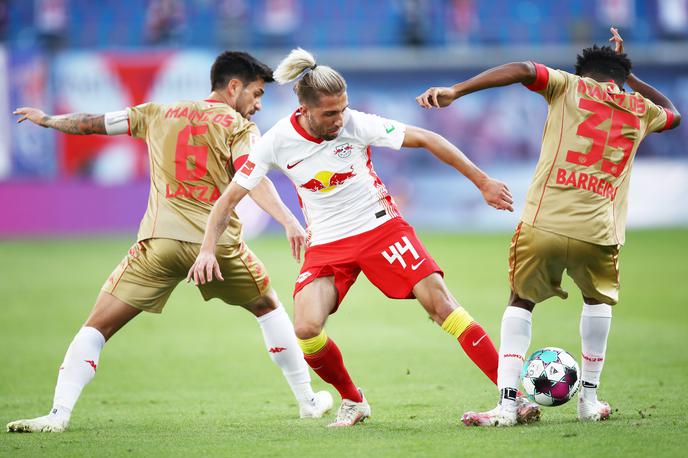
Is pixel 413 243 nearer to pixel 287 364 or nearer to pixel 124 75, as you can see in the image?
pixel 287 364

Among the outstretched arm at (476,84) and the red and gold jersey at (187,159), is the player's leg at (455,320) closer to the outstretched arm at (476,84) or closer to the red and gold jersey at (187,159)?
the outstretched arm at (476,84)

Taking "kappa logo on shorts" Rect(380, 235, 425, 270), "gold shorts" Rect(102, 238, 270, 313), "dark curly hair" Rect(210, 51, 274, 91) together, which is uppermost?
"dark curly hair" Rect(210, 51, 274, 91)

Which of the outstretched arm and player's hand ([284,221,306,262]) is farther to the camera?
player's hand ([284,221,306,262])

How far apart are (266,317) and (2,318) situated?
777 centimetres

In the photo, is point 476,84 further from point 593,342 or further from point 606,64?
point 593,342

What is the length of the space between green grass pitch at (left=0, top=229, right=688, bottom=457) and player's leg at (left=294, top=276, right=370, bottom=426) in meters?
0.25

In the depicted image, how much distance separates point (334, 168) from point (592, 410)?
94.4 inches

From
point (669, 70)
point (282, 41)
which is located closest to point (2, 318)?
point (282, 41)

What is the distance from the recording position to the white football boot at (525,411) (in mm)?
6609

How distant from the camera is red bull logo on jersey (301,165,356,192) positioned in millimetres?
6789

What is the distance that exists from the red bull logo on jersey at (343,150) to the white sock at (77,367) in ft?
6.93

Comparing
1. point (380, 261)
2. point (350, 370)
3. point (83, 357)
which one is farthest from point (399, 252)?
point (350, 370)

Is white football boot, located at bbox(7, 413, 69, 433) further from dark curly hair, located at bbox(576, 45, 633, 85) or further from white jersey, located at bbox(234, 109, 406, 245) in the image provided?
dark curly hair, located at bbox(576, 45, 633, 85)

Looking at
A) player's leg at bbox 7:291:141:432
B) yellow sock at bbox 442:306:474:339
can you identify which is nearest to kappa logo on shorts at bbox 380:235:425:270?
yellow sock at bbox 442:306:474:339
